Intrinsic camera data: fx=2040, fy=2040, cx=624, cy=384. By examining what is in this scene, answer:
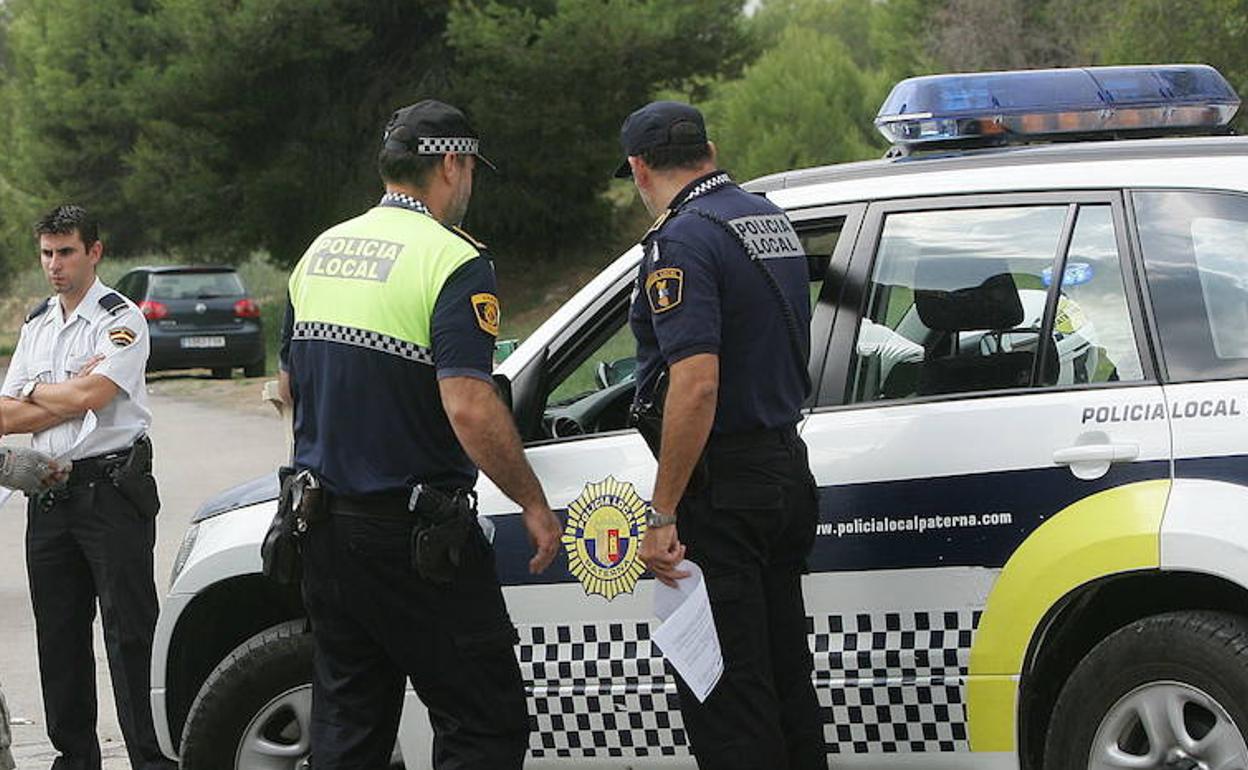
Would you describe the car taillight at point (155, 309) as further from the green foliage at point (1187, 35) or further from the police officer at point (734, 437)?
the police officer at point (734, 437)

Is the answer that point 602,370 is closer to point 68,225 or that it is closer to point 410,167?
point 410,167

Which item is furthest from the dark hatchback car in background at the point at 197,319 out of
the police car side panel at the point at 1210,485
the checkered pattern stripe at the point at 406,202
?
the police car side panel at the point at 1210,485

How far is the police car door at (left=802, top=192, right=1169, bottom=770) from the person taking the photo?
453cm

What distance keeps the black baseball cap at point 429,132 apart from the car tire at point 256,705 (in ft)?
5.01

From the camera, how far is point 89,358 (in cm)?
629

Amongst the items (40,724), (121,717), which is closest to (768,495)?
(121,717)

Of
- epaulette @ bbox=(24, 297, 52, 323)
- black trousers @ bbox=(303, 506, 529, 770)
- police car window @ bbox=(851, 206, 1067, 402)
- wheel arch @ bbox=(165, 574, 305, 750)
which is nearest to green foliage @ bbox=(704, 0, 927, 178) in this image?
epaulette @ bbox=(24, 297, 52, 323)

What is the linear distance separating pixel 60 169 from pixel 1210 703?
35.5 meters

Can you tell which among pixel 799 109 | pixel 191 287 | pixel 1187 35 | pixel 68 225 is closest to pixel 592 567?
pixel 68 225

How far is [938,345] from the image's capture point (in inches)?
191

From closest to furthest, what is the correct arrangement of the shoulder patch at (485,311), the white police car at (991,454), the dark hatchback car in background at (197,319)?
the shoulder patch at (485,311)
the white police car at (991,454)
the dark hatchback car in background at (197,319)

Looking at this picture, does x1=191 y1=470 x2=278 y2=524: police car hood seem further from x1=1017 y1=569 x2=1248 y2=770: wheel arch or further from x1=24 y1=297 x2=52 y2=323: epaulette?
x1=1017 y1=569 x2=1248 y2=770: wheel arch

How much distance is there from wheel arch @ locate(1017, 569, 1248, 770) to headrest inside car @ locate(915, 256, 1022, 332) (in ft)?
2.15

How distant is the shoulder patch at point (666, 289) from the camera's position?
4.44 metres
